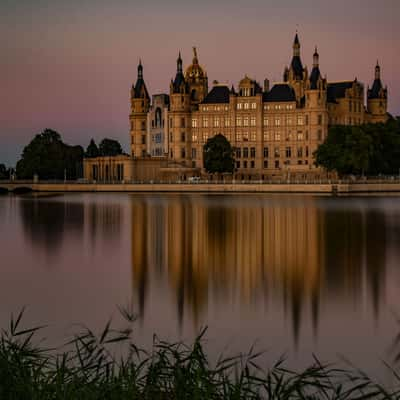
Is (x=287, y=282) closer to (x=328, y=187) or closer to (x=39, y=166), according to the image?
(x=328, y=187)

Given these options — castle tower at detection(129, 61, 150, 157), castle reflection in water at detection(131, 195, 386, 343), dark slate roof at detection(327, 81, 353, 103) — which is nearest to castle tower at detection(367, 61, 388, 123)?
dark slate roof at detection(327, 81, 353, 103)

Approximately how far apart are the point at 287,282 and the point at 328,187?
65.6 meters

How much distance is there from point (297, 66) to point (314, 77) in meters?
11.9

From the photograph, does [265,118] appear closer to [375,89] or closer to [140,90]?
[375,89]

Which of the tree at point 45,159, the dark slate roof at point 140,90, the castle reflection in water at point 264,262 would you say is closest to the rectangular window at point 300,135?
the dark slate roof at point 140,90

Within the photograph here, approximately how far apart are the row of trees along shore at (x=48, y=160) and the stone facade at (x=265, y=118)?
10930 mm

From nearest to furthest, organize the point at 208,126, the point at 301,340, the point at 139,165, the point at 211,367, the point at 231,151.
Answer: the point at 211,367 < the point at 301,340 < the point at 231,151 < the point at 139,165 < the point at 208,126

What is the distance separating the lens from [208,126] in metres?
115

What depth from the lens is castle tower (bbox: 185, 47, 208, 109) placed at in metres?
121

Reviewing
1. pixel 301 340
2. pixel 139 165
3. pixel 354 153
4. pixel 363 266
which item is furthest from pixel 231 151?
pixel 301 340

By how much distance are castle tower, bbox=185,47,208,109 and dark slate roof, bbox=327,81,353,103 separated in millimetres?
21534

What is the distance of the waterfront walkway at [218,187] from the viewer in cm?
8194

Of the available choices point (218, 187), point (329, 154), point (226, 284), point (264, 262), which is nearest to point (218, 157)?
point (218, 187)

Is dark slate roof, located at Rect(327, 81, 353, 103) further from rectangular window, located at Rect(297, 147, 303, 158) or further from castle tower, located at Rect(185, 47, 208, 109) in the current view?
castle tower, located at Rect(185, 47, 208, 109)
